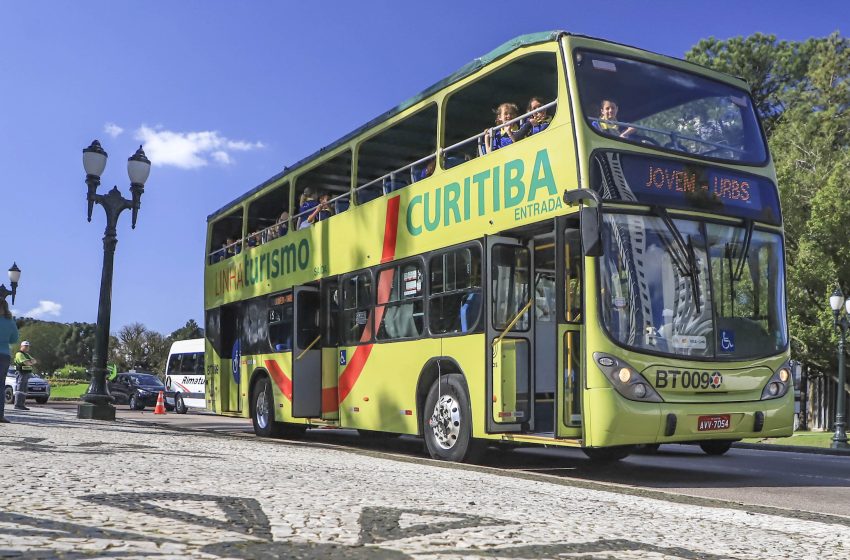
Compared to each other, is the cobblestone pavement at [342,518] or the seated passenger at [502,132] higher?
the seated passenger at [502,132]

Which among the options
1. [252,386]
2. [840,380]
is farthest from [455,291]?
[840,380]

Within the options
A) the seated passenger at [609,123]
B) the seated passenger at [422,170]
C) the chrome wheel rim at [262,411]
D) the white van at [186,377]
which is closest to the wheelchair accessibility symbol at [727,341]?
the seated passenger at [609,123]

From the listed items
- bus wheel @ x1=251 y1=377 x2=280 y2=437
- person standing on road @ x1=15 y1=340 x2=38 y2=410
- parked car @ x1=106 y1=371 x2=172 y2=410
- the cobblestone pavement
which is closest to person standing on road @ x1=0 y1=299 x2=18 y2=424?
bus wheel @ x1=251 y1=377 x2=280 y2=437

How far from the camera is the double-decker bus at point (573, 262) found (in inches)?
357

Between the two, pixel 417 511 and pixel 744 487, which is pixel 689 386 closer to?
pixel 744 487

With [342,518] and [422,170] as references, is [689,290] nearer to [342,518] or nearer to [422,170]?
[422,170]

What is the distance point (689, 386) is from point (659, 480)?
1.28 metres

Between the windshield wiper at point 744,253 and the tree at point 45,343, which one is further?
the tree at point 45,343

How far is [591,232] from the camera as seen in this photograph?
8.69 meters

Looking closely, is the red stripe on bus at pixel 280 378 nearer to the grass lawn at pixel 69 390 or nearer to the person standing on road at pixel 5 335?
the person standing on road at pixel 5 335

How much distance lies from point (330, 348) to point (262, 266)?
3523 millimetres

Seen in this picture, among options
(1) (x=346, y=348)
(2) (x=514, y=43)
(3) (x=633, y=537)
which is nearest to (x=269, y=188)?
(1) (x=346, y=348)

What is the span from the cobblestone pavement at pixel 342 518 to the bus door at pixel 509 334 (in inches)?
56.4

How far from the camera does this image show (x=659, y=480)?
984cm
